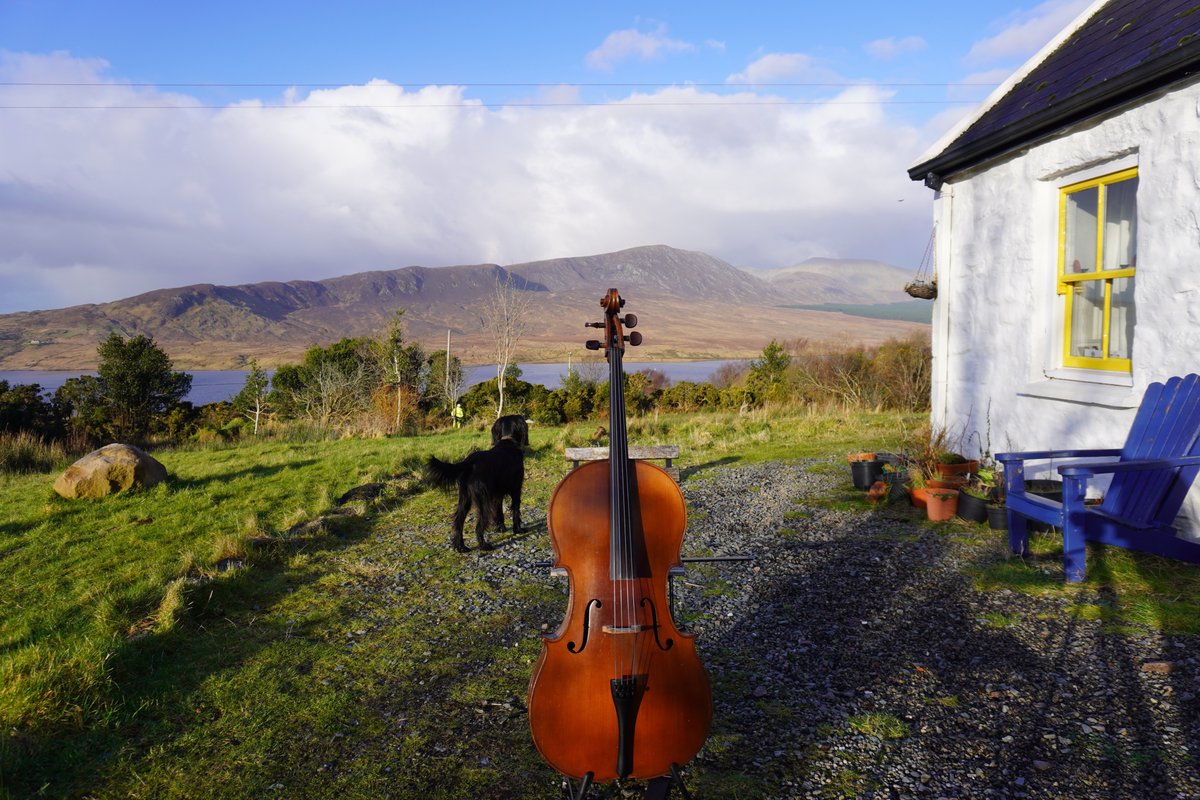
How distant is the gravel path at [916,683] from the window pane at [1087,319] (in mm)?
1877

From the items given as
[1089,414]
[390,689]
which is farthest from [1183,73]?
[390,689]

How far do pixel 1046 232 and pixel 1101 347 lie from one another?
3.40 feet

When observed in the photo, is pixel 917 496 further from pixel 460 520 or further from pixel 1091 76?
pixel 460 520

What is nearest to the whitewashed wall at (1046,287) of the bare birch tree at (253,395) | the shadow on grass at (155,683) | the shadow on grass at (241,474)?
the shadow on grass at (155,683)

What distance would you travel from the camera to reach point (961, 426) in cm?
648

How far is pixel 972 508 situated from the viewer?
16.7ft

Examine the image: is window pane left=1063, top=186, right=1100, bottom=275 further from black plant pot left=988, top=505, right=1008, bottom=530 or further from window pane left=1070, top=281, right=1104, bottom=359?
black plant pot left=988, top=505, right=1008, bottom=530

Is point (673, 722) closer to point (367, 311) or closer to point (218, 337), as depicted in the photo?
point (218, 337)

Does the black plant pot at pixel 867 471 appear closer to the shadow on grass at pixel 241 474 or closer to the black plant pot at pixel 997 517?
the black plant pot at pixel 997 517

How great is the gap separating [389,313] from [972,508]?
42.0 metres

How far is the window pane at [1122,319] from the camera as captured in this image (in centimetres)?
478

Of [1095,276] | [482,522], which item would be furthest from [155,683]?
[1095,276]

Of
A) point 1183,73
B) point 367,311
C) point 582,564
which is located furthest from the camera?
point 367,311

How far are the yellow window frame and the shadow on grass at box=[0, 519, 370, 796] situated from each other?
566 cm
